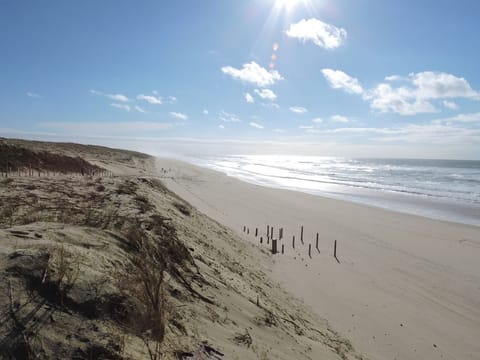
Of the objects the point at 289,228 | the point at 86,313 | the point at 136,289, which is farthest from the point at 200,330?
the point at 289,228

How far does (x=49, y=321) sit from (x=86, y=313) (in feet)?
1.12

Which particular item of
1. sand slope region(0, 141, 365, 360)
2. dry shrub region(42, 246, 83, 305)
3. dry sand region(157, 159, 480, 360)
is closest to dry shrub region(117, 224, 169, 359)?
sand slope region(0, 141, 365, 360)

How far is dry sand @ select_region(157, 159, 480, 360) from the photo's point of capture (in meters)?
7.52

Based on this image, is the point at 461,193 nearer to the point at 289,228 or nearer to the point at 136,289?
the point at 289,228

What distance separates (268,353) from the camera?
13.5 feet

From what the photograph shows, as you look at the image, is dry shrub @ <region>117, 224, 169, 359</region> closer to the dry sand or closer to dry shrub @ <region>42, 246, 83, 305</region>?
dry shrub @ <region>42, 246, 83, 305</region>

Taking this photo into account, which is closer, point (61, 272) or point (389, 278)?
point (61, 272)

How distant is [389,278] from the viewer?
38.1ft

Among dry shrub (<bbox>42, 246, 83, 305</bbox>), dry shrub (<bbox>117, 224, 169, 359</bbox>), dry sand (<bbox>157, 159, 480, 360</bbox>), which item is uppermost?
dry shrub (<bbox>42, 246, 83, 305</bbox>)

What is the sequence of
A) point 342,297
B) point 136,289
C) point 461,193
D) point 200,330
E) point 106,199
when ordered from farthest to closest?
point 461,193
point 106,199
point 342,297
point 200,330
point 136,289

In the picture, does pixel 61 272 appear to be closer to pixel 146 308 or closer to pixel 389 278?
pixel 146 308

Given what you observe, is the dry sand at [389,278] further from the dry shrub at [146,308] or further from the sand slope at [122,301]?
the dry shrub at [146,308]

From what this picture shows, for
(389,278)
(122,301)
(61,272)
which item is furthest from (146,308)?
(389,278)

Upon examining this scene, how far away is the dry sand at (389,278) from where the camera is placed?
24.7 feet
